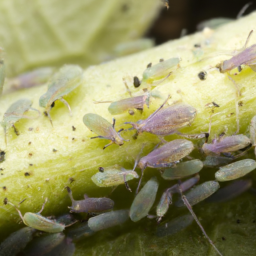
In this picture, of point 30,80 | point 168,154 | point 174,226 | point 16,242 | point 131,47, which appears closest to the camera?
point 168,154

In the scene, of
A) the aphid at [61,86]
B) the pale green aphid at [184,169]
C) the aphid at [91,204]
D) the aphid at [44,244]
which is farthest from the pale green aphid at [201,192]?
the aphid at [61,86]

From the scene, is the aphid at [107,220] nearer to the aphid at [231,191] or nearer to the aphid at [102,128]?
the aphid at [102,128]

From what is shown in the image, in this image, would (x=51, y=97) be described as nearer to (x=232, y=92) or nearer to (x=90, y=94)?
(x=90, y=94)

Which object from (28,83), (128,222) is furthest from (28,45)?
(128,222)

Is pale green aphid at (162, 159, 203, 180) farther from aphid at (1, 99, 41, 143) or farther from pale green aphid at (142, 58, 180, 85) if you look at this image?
aphid at (1, 99, 41, 143)

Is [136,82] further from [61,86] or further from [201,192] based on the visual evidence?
[201,192]

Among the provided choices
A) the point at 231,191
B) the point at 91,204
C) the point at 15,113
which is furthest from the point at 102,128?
the point at 231,191
